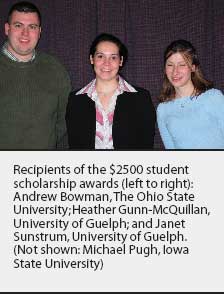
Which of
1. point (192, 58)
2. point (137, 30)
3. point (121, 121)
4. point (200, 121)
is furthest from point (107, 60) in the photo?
point (137, 30)

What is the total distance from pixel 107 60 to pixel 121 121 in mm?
332

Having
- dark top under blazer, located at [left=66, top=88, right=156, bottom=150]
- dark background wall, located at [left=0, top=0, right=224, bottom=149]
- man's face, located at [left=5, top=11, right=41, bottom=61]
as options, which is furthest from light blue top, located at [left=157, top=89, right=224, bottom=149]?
Answer: man's face, located at [left=5, top=11, right=41, bottom=61]

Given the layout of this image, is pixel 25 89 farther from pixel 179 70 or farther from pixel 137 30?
pixel 137 30

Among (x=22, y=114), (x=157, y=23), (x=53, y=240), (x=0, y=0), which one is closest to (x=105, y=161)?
(x=53, y=240)

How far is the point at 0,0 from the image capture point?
270 cm

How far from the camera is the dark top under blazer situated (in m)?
2.02

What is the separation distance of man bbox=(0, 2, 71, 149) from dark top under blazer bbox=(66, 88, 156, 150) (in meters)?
0.14

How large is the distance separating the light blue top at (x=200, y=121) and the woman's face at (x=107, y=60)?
39cm

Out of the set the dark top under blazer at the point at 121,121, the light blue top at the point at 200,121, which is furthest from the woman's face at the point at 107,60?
the light blue top at the point at 200,121

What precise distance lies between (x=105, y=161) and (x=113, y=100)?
54 centimetres

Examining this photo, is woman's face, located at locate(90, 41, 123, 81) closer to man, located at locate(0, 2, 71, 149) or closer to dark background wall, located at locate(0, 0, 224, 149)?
man, located at locate(0, 2, 71, 149)

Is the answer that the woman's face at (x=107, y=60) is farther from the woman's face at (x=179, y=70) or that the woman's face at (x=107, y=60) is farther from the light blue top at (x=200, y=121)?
the light blue top at (x=200, y=121)

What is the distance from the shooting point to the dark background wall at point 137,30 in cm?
259

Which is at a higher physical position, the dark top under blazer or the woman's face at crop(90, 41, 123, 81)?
the woman's face at crop(90, 41, 123, 81)
